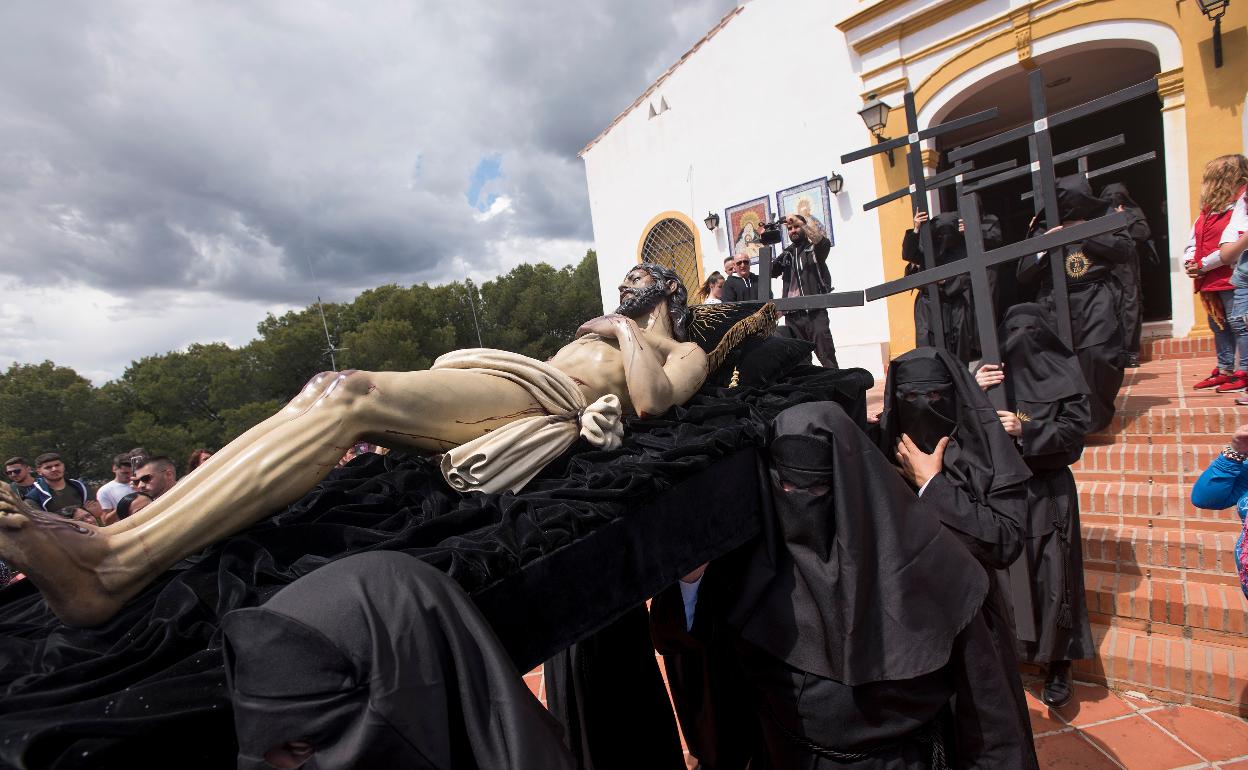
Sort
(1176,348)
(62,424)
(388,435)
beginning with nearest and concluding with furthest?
(388,435) < (1176,348) < (62,424)

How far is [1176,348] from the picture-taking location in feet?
21.4

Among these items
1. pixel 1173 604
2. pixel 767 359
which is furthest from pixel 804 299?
pixel 1173 604

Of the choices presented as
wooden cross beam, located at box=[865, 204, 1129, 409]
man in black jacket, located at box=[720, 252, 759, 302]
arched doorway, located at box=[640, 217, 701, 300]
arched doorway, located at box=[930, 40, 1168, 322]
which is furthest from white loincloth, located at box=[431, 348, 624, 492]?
arched doorway, located at box=[640, 217, 701, 300]

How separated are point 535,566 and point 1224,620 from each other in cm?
344

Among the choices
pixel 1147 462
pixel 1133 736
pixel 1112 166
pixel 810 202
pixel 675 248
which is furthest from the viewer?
pixel 675 248

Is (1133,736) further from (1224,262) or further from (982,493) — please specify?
(1224,262)

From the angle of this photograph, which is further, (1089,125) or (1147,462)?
(1089,125)

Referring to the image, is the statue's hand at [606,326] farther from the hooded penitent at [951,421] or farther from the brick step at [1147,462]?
the brick step at [1147,462]

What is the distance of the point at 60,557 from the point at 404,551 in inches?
24.3

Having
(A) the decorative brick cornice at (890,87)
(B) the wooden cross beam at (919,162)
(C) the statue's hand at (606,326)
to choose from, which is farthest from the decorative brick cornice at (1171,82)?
(C) the statue's hand at (606,326)

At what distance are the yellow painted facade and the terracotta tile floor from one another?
5699 mm

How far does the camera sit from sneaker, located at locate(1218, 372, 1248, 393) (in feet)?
14.7

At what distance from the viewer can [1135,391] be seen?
5.00 meters

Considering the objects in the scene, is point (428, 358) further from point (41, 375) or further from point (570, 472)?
point (570, 472)
